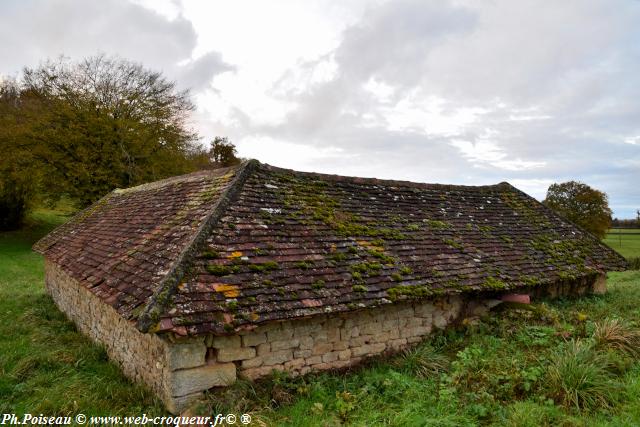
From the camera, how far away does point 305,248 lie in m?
6.84

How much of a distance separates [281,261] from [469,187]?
27.6 ft

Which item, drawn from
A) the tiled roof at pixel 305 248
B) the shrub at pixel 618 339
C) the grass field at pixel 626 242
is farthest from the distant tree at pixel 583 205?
the shrub at pixel 618 339

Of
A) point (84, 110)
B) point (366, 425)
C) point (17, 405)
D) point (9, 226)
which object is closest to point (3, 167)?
point (84, 110)

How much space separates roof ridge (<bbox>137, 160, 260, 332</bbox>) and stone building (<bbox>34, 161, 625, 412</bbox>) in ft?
0.08

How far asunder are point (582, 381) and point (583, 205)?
33.8 meters

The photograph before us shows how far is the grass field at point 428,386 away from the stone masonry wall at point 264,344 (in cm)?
21

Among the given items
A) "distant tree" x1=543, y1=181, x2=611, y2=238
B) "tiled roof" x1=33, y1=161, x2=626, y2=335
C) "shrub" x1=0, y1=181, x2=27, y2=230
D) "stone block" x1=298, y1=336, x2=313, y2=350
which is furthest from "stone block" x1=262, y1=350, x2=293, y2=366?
"distant tree" x1=543, y1=181, x2=611, y2=238

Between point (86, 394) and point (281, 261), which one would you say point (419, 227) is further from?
point (86, 394)

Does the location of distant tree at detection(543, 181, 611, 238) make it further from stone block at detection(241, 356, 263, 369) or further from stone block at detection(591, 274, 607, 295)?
stone block at detection(241, 356, 263, 369)

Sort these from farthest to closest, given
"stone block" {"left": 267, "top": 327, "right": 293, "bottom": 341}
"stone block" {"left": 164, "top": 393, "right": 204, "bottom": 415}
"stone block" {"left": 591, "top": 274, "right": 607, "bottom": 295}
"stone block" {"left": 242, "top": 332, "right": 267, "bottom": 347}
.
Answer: "stone block" {"left": 591, "top": 274, "right": 607, "bottom": 295} < "stone block" {"left": 267, "top": 327, "right": 293, "bottom": 341} < "stone block" {"left": 242, "top": 332, "right": 267, "bottom": 347} < "stone block" {"left": 164, "top": 393, "right": 204, "bottom": 415}

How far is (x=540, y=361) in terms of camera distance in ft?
19.7

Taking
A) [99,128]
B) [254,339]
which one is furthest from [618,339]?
[99,128]

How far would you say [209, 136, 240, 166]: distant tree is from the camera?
136 ft

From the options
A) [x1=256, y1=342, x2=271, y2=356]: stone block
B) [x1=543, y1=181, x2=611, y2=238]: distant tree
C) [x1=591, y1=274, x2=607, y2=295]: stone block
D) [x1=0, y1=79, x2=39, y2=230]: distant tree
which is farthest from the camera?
[x1=543, y1=181, x2=611, y2=238]: distant tree
